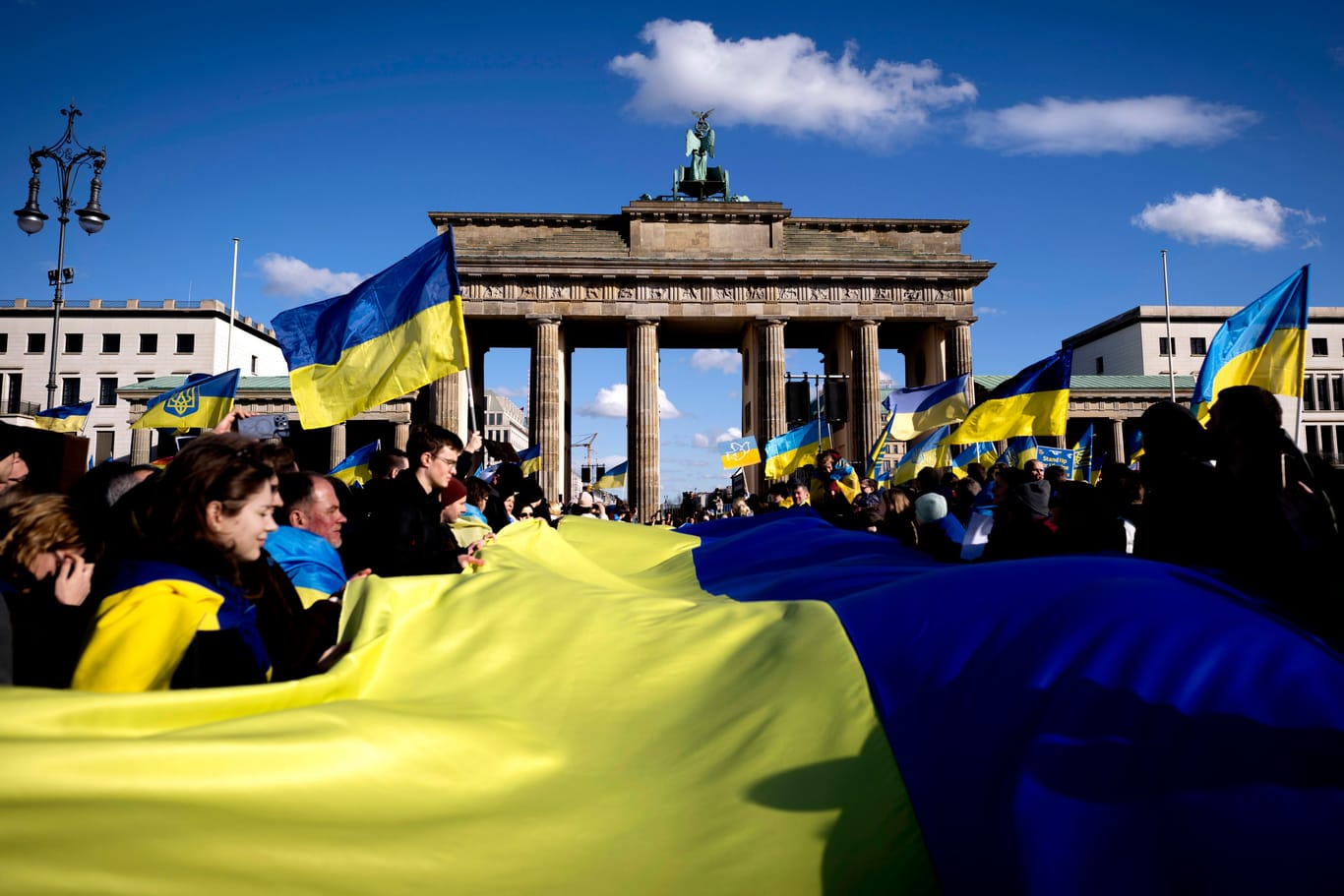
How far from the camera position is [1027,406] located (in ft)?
37.1

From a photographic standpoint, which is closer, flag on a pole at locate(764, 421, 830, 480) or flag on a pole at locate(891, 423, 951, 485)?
flag on a pole at locate(891, 423, 951, 485)

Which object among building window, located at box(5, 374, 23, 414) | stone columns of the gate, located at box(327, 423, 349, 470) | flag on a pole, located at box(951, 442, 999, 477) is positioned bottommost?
flag on a pole, located at box(951, 442, 999, 477)

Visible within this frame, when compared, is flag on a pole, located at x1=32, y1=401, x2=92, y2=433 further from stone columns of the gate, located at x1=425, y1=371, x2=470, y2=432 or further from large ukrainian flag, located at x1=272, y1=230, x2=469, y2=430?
stone columns of the gate, located at x1=425, y1=371, x2=470, y2=432

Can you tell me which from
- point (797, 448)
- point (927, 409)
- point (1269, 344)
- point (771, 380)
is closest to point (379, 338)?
point (1269, 344)

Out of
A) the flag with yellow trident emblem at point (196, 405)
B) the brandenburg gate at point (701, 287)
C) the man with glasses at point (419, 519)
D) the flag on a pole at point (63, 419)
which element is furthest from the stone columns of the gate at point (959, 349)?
the man with glasses at point (419, 519)

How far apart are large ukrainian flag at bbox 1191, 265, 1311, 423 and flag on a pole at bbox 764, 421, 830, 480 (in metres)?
12.0

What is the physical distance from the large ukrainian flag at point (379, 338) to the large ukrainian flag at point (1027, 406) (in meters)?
7.25

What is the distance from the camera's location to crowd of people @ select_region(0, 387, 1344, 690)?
2.35 metres

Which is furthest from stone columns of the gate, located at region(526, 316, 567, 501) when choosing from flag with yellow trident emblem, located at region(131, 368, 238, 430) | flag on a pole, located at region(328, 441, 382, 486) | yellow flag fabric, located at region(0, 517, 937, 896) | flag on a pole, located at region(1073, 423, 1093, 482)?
yellow flag fabric, located at region(0, 517, 937, 896)

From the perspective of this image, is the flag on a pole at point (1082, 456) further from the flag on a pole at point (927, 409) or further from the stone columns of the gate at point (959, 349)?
the stone columns of the gate at point (959, 349)

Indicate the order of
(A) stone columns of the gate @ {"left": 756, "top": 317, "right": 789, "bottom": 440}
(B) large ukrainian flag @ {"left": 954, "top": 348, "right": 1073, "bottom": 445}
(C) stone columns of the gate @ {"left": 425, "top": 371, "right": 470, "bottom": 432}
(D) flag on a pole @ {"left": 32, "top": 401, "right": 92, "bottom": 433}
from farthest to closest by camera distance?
(A) stone columns of the gate @ {"left": 756, "top": 317, "right": 789, "bottom": 440} < (C) stone columns of the gate @ {"left": 425, "top": 371, "right": 470, "bottom": 432} < (D) flag on a pole @ {"left": 32, "top": 401, "right": 92, "bottom": 433} < (B) large ukrainian flag @ {"left": 954, "top": 348, "right": 1073, "bottom": 445}

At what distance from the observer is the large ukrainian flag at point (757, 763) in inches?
65.9

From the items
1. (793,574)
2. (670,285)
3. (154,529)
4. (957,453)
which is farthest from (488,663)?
(670,285)

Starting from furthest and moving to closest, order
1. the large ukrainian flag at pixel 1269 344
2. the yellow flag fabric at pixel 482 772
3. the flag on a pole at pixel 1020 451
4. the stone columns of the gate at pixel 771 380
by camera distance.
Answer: the stone columns of the gate at pixel 771 380 → the flag on a pole at pixel 1020 451 → the large ukrainian flag at pixel 1269 344 → the yellow flag fabric at pixel 482 772
